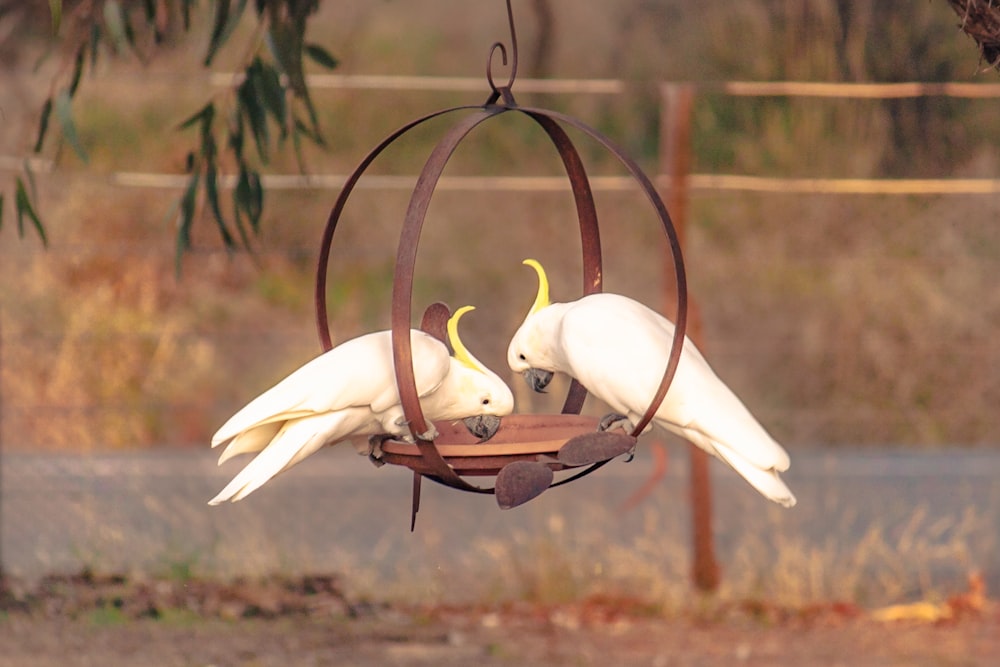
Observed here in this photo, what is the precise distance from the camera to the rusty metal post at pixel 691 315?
391cm

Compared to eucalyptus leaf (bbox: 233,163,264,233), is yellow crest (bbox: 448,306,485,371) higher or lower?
lower

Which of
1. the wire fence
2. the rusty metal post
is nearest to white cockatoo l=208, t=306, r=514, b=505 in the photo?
the wire fence

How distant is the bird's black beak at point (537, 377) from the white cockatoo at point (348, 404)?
0.13m

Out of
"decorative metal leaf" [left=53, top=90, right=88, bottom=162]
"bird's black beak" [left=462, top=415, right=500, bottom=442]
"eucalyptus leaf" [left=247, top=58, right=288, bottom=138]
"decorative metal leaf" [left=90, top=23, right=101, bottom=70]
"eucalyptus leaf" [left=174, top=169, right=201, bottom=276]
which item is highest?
"decorative metal leaf" [left=90, top=23, right=101, bottom=70]

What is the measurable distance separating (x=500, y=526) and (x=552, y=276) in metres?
2.10

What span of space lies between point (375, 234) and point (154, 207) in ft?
4.37

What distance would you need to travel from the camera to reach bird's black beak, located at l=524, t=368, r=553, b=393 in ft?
6.51

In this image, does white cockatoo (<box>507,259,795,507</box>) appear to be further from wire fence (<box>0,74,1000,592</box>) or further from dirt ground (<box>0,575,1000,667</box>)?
dirt ground (<box>0,575,1000,667</box>)

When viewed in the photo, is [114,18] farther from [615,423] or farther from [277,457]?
[615,423]

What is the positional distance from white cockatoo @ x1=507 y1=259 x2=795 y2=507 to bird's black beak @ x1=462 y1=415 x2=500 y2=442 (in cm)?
14

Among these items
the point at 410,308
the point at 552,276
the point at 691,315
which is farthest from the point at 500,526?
the point at 410,308

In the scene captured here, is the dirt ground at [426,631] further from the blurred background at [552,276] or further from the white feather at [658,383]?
the white feather at [658,383]

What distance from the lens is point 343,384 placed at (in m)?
1.68

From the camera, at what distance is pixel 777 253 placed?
7227 mm
